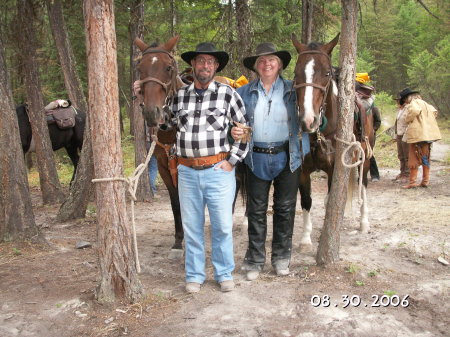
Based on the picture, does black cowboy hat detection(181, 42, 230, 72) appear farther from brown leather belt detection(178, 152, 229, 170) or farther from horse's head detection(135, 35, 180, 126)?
brown leather belt detection(178, 152, 229, 170)

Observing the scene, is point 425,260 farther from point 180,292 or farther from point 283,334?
point 180,292

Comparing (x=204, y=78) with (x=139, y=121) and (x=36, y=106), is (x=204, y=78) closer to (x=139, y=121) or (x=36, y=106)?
(x=139, y=121)

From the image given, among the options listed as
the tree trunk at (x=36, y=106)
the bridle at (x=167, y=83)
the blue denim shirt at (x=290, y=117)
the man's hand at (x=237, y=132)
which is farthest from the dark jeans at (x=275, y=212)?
the tree trunk at (x=36, y=106)

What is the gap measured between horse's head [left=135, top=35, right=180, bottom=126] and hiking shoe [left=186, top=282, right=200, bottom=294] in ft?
5.41

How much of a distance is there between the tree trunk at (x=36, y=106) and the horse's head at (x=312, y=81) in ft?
18.9

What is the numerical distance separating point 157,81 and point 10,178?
2673mm

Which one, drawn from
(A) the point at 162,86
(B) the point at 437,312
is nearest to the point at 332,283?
(B) the point at 437,312

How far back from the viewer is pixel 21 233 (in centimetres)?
542

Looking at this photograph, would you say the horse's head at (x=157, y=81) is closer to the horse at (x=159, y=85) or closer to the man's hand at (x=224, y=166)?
the horse at (x=159, y=85)

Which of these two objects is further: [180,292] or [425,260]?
[425,260]

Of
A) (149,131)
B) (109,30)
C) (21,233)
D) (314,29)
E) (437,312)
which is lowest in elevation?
(437,312)

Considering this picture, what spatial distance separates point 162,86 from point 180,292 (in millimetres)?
2111

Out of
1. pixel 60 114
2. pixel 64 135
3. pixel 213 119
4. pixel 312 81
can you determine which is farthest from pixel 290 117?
→ pixel 64 135

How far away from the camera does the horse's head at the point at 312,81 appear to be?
4.04 meters
